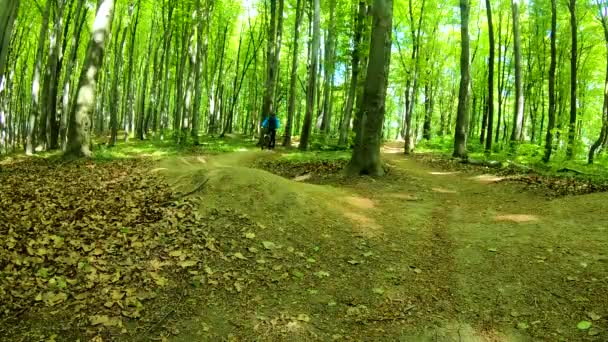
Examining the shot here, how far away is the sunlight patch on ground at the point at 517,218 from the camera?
7.06m

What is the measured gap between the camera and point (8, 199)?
24.7 feet

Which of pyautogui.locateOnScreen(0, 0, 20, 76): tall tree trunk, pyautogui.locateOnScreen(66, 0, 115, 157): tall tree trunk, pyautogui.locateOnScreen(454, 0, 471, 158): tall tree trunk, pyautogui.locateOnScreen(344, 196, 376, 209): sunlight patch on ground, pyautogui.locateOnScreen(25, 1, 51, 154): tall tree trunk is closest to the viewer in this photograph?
pyautogui.locateOnScreen(0, 0, 20, 76): tall tree trunk

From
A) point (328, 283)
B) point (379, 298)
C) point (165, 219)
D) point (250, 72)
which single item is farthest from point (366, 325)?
point (250, 72)

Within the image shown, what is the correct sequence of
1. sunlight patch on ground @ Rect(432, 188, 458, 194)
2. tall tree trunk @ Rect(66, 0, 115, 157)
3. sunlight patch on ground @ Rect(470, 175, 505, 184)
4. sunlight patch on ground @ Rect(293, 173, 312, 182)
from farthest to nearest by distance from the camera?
tall tree trunk @ Rect(66, 0, 115, 157), sunlight patch on ground @ Rect(293, 173, 312, 182), sunlight patch on ground @ Rect(470, 175, 505, 184), sunlight patch on ground @ Rect(432, 188, 458, 194)

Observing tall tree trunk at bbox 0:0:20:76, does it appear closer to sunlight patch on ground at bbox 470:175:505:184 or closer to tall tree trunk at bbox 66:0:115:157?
tall tree trunk at bbox 66:0:115:157

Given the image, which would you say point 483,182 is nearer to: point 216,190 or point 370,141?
point 370,141

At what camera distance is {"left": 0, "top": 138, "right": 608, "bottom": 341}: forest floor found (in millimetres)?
4414

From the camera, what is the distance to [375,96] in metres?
10.1

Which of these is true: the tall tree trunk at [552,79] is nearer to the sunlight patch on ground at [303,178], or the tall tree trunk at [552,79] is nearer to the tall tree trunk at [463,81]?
the tall tree trunk at [463,81]

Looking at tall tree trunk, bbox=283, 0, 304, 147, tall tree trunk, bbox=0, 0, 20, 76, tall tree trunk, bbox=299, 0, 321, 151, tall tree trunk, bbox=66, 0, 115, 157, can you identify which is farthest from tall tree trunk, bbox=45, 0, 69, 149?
tall tree trunk, bbox=0, 0, 20, 76

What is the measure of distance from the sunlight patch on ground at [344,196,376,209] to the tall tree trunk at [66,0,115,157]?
26.8 feet

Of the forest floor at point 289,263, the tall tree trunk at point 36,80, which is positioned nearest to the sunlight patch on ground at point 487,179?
the forest floor at point 289,263

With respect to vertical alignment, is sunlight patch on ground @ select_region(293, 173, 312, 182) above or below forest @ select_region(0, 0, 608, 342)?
above

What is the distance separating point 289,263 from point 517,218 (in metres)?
4.18
